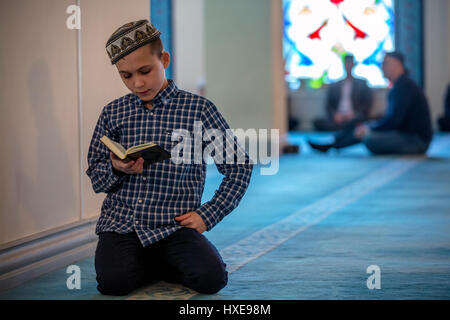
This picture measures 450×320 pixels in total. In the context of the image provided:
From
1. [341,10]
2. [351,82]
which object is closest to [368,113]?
[351,82]

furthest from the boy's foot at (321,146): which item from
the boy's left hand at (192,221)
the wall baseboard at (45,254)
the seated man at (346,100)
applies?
the boy's left hand at (192,221)

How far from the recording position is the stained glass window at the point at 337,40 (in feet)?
45.9

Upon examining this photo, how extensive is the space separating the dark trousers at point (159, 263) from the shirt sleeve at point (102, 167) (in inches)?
7.2

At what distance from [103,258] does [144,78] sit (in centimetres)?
65

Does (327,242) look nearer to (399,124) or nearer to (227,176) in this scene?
(227,176)

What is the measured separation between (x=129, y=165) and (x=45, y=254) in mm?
679

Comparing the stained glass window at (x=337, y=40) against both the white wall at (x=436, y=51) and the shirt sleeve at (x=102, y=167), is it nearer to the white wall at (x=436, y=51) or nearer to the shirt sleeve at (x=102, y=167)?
the white wall at (x=436, y=51)

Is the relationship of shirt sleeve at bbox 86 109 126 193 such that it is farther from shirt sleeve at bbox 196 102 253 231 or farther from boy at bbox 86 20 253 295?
shirt sleeve at bbox 196 102 253 231

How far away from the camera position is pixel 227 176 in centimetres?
247

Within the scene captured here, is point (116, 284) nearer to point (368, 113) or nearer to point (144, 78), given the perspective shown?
point (144, 78)

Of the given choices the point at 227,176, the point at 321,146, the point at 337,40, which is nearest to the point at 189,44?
the point at 337,40

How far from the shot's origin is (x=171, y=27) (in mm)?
11359

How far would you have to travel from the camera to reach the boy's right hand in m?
2.23

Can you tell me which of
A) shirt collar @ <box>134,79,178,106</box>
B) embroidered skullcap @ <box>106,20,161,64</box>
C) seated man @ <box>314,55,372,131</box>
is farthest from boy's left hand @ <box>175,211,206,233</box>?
seated man @ <box>314,55,372,131</box>
